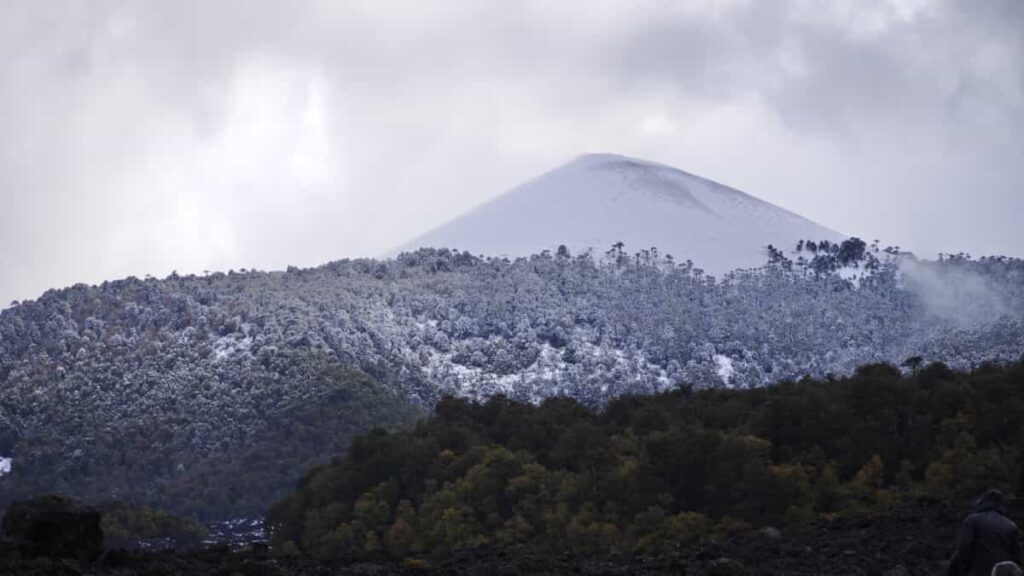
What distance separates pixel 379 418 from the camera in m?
147

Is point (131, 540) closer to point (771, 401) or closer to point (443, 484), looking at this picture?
point (443, 484)

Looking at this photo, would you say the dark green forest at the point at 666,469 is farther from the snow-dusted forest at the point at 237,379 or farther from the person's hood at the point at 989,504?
the snow-dusted forest at the point at 237,379

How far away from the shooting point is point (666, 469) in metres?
75.3

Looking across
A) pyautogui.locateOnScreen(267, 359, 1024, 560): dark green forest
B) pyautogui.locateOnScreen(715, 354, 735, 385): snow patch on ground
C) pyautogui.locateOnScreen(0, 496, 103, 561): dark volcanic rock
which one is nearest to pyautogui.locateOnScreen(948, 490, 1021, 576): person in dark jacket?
pyautogui.locateOnScreen(0, 496, 103, 561): dark volcanic rock

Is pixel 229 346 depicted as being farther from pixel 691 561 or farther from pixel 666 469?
pixel 691 561

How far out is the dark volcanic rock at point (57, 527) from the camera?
3697 cm

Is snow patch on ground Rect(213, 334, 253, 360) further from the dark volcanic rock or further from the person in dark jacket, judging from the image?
the person in dark jacket

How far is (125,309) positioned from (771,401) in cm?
12760

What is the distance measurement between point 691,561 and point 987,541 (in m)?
15.2

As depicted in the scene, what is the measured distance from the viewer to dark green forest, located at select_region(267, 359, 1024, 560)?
231ft

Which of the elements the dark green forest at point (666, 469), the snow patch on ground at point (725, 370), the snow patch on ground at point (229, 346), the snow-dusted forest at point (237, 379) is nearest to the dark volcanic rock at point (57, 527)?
the dark green forest at point (666, 469)

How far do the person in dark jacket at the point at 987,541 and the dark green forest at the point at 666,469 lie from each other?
34.7 meters

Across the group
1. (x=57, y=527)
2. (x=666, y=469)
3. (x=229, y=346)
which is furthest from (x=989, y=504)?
(x=229, y=346)

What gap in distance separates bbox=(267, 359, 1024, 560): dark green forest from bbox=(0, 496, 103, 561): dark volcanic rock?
27.0 meters
